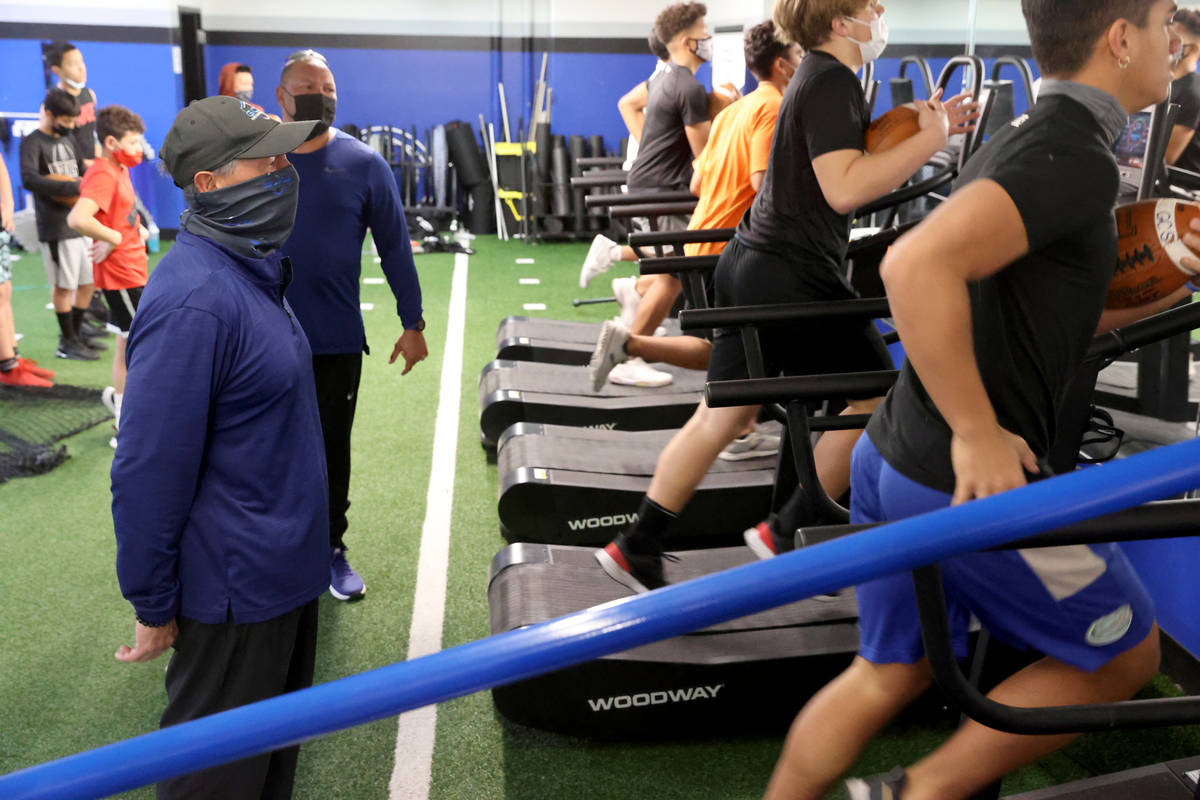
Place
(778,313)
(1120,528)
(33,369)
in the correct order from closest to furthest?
(1120,528), (778,313), (33,369)

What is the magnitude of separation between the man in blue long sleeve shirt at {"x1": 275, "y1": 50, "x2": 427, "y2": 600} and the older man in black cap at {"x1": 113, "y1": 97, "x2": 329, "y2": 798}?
37.2 inches

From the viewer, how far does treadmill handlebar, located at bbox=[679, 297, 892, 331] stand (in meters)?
2.50

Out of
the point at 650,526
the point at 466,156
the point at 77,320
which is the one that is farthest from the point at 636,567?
the point at 466,156

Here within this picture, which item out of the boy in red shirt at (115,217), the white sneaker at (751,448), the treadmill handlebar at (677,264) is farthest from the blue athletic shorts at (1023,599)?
the boy in red shirt at (115,217)

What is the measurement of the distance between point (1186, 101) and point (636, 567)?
2.14m

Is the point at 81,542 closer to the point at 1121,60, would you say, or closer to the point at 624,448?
the point at 624,448

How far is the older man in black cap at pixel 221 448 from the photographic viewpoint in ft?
5.48

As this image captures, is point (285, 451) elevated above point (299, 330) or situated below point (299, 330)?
below

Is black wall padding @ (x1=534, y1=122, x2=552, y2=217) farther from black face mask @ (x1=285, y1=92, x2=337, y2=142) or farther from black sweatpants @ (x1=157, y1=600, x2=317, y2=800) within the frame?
black sweatpants @ (x1=157, y1=600, x2=317, y2=800)

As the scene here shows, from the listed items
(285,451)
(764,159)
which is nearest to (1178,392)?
(764,159)

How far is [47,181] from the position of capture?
6.04 meters

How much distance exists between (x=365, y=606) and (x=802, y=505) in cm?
144

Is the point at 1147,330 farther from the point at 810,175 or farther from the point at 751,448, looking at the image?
the point at 751,448

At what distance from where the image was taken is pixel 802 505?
262 centimetres
